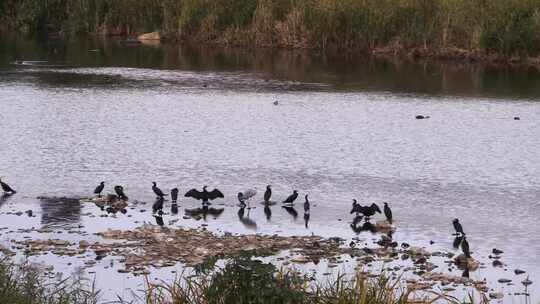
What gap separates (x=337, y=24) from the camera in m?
56.0

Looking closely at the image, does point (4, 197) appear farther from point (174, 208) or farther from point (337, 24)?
point (337, 24)

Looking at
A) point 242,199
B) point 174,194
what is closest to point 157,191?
point 174,194

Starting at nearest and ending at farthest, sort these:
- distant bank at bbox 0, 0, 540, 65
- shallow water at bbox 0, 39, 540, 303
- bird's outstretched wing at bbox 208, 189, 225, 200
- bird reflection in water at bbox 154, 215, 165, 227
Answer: bird reflection in water at bbox 154, 215, 165, 227 < shallow water at bbox 0, 39, 540, 303 < bird's outstretched wing at bbox 208, 189, 225, 200 < distant bank at bbox 0, 0, 540, 65

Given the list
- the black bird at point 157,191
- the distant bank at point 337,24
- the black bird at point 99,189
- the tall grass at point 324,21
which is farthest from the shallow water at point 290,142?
the tall grass at point 324,21

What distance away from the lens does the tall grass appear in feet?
168

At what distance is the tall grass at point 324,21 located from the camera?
51.2m

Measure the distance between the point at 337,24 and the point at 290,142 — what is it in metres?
27.4

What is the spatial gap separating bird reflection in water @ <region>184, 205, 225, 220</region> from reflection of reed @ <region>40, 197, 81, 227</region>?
2234mm

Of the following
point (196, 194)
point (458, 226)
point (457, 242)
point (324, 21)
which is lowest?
point (457, 242)

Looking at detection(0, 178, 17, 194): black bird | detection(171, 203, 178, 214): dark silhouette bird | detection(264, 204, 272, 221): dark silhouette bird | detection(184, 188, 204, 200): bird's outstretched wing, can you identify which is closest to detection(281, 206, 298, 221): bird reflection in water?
detection(264, 204, 272, 221): dark silhouette bird

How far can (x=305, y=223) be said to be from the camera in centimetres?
1983

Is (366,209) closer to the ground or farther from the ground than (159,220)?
farther from the ground

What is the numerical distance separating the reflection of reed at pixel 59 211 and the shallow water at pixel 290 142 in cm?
8

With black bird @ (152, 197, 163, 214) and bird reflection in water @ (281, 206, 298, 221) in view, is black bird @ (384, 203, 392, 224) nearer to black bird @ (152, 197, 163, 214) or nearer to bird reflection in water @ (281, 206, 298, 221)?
bird reflection in water @ (281, 206, 298, 221)
